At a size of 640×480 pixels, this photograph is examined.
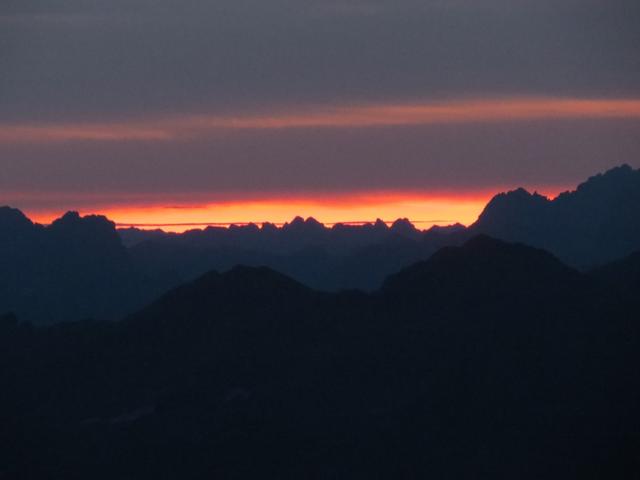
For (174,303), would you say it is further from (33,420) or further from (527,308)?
(527,308)

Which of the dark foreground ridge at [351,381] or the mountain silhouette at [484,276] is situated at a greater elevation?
the mountain silhouette at [484,276]

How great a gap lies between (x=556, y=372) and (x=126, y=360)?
41.5 m

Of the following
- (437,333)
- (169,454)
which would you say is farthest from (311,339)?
(169,454)

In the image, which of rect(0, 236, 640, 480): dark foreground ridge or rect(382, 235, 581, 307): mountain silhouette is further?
rect(382, 235, 581, 307): mountain silhouette

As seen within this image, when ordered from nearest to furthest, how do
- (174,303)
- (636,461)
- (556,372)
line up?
(636,461)
(556,372)
(174,303)

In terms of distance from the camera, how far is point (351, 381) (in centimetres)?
13538

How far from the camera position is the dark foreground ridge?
403ft

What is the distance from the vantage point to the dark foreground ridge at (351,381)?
123 metres

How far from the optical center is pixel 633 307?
141750mm

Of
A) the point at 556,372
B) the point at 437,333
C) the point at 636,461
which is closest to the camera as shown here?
the point at 636,461

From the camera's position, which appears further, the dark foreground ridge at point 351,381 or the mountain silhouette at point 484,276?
the mountain silhouette at point 484,276

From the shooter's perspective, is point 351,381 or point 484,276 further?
point 484,276

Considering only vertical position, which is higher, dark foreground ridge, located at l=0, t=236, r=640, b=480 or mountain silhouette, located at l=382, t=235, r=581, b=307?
mountain silhouette, located at l=382, t=235, r=581, b=307

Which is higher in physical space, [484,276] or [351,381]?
[484,276]
